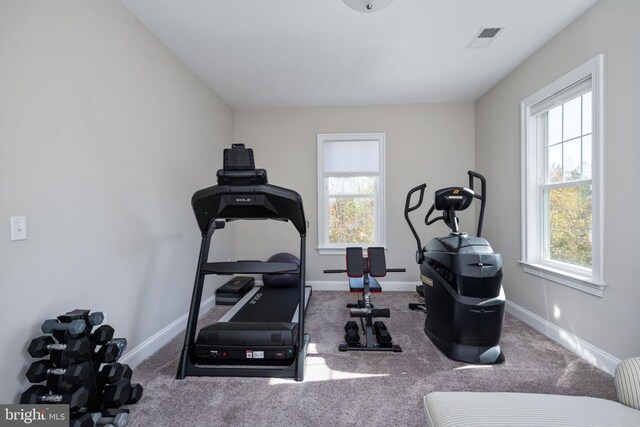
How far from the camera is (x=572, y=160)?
2416 mm

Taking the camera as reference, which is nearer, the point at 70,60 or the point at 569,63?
the point at 70,60

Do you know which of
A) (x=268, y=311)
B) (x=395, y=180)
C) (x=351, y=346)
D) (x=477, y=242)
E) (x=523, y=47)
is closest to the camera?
(x=477, y=242)

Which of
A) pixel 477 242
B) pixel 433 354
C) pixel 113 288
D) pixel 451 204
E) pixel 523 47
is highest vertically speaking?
pixel 523 47

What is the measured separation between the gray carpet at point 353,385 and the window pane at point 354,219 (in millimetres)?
1809

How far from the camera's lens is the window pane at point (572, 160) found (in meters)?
2.35

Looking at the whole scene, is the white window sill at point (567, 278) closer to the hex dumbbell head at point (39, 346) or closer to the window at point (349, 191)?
the window at point (349, 191)

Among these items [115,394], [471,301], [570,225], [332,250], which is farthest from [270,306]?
[570,225]

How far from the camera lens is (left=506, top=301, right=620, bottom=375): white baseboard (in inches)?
77.6

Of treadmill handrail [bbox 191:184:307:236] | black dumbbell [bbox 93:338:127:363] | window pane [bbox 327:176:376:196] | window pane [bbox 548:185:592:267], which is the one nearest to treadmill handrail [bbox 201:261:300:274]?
treadmill handrail [bbox 191:184:307:236]

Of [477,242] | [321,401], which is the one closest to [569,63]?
[477,242]

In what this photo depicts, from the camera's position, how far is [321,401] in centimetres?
170

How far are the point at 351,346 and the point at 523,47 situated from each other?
3.26 metres

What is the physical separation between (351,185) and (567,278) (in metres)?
2.64

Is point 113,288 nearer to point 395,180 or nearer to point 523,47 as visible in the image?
point 395,180
